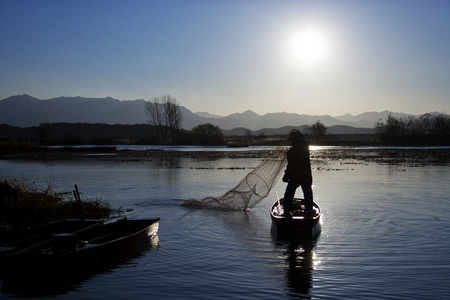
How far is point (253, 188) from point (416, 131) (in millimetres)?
91172

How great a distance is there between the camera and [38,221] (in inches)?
492

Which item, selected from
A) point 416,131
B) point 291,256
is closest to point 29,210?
point 291,256

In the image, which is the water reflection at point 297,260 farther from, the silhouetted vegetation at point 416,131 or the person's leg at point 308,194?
the silhouetted vegetation at point 416,131

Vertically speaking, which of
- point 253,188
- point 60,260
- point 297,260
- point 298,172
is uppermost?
point 298,172

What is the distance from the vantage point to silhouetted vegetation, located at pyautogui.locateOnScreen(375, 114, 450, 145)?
A: 91.4 m

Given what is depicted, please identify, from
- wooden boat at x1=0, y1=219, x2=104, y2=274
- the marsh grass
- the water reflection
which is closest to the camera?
the water reflection

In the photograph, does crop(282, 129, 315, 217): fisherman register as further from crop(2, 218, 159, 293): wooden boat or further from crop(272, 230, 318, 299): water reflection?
crop(2, 218, 159, 293): wooden boat

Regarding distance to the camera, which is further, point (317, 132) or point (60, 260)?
point (317, 132)

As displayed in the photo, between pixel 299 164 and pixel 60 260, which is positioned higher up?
pixel 299 164

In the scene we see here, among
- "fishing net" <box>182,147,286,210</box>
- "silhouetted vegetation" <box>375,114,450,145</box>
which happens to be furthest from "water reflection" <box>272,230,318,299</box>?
"silhouetted vegetation" <box>375,114,450,145</box>

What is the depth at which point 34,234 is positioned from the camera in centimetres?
971

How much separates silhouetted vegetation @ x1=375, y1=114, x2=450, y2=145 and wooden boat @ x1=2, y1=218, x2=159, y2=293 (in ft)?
304

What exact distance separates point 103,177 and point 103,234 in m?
18.0

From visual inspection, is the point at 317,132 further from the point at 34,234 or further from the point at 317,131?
the point at 34,234
